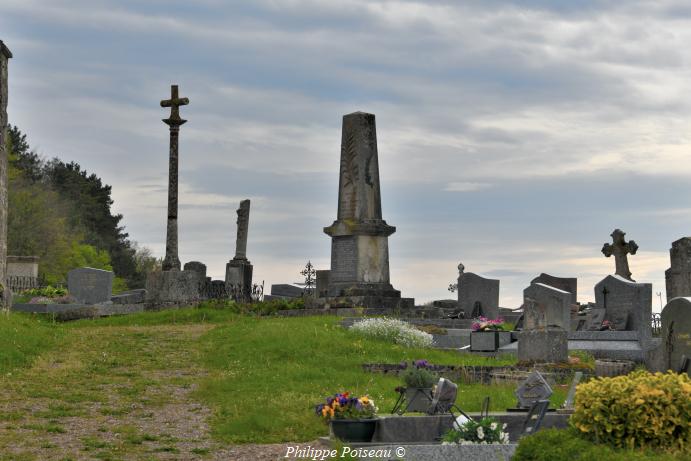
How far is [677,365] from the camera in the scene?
48.5 ft

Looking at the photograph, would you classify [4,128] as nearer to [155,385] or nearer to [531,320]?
[155,385]

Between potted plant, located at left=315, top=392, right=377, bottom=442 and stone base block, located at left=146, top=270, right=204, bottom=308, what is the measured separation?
20.4m

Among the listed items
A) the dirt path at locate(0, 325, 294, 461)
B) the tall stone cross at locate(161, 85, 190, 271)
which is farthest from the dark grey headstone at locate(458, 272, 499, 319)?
the dirt path at locate(0, 325, 294, 461)

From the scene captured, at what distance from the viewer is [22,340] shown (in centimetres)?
2289

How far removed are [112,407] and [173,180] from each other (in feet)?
58.7

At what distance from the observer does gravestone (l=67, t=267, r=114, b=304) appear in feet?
125

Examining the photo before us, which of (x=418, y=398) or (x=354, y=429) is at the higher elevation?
(x=418, y=398)

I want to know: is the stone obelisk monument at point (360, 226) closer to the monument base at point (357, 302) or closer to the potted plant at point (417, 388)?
the monument base at point (357, 302)

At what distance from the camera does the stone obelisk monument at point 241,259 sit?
4453 centimetres

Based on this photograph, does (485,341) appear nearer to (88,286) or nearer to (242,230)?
(88,286)

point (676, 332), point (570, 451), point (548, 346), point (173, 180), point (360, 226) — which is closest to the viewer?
point (570, 451)

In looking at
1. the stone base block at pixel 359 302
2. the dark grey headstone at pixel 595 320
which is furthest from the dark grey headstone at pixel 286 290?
the dark grey headstone at pixel 595 320

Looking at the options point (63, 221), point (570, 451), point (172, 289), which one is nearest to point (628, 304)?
point (172, 289)

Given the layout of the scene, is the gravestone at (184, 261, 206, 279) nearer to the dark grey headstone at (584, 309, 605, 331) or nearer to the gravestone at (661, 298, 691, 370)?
the dark grey headstone at (584, 309, 605, 331)
